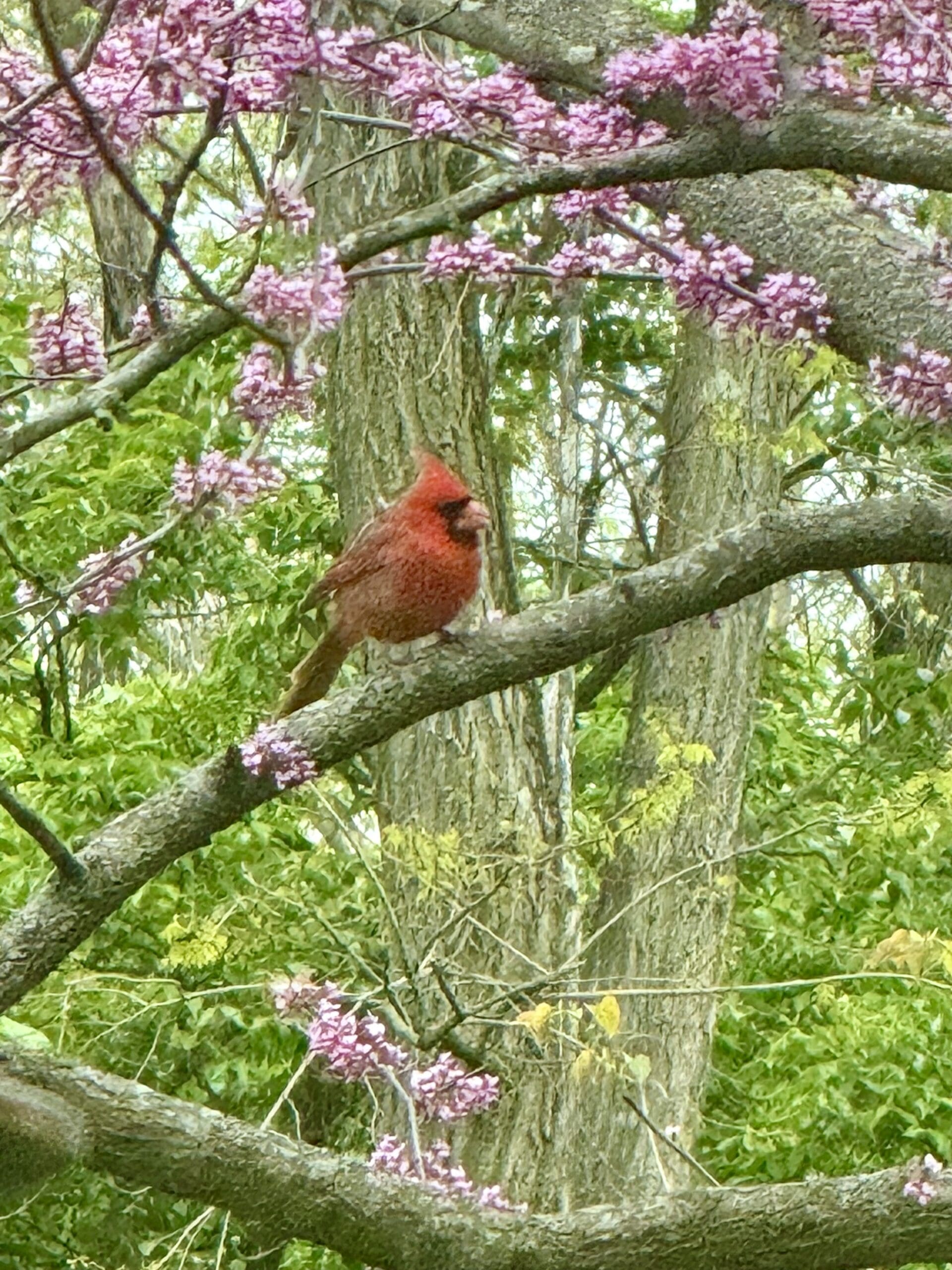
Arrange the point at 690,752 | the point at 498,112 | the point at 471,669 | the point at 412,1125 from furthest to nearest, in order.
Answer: the point at 690,752 < the point at 412,1125 < the point at 498,112 < the point at 471,669

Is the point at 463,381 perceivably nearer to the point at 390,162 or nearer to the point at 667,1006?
the point at 390,162

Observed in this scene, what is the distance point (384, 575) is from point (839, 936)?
4.13m

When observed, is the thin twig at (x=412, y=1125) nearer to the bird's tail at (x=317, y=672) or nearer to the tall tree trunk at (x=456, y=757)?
the bird's tail at (x=317, y=672)

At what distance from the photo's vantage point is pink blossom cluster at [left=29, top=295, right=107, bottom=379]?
A: 3.47 m

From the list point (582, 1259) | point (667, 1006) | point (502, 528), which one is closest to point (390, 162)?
point (502, 528)

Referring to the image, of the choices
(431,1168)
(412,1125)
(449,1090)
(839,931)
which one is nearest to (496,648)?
(412,1125)

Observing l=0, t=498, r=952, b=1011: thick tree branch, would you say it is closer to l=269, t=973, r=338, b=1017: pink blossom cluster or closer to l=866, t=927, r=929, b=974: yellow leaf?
l=866, t=927, r=929, b=974: yellow leaf

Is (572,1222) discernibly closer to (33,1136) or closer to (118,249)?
(33,1136)

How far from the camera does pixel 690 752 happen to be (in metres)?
6.98

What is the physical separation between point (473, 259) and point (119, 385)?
3.76ft

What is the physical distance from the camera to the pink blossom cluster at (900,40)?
364 centimetres

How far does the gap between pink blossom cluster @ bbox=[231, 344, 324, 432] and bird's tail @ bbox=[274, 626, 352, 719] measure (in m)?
0.93

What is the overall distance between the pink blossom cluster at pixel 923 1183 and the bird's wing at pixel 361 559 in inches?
71.4

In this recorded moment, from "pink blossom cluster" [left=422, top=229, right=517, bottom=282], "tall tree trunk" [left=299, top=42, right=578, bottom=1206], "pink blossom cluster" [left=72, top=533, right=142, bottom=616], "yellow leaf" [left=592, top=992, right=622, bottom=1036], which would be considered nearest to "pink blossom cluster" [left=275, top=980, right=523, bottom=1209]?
"tall tree trunk" [left=299, top=42, right=578, bottom=1206]
